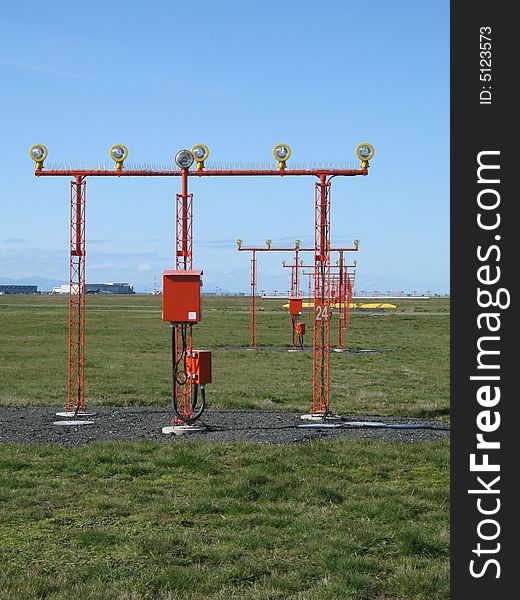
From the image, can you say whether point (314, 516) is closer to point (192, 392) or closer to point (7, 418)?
point (192, 392)

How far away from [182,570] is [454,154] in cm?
417

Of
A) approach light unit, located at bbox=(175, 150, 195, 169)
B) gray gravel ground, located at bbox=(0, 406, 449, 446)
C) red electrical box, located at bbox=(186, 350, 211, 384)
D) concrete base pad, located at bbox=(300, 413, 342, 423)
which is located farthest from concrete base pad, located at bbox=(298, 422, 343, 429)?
approach light unit, located at bbox=(175, 150, 195, 169)

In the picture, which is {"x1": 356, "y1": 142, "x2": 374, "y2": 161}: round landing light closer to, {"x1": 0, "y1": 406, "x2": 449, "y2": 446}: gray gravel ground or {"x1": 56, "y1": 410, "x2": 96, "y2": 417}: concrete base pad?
{"x1": 0, "y1": 406, "x2": 449, "y2": 446}: gray gravel ground

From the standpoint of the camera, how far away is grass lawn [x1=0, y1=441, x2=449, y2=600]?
6.72 m

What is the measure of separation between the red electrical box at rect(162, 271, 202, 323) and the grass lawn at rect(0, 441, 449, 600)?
7.18 feet

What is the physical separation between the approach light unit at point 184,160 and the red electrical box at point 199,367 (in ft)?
9.25

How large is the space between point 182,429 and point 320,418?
7.99 feet

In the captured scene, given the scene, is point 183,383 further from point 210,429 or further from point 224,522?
point 224,522

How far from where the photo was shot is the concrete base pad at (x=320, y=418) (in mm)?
14438

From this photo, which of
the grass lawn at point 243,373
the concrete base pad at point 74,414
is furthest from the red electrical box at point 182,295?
the grass lawn at point 243,373

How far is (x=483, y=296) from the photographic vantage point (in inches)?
Result: 165

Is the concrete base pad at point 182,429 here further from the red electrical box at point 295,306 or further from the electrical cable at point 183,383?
the red electrical box at point 295,306

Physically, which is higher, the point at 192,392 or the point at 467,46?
the point at 467,46

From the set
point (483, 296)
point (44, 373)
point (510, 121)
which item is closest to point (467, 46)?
point (510, 121)
